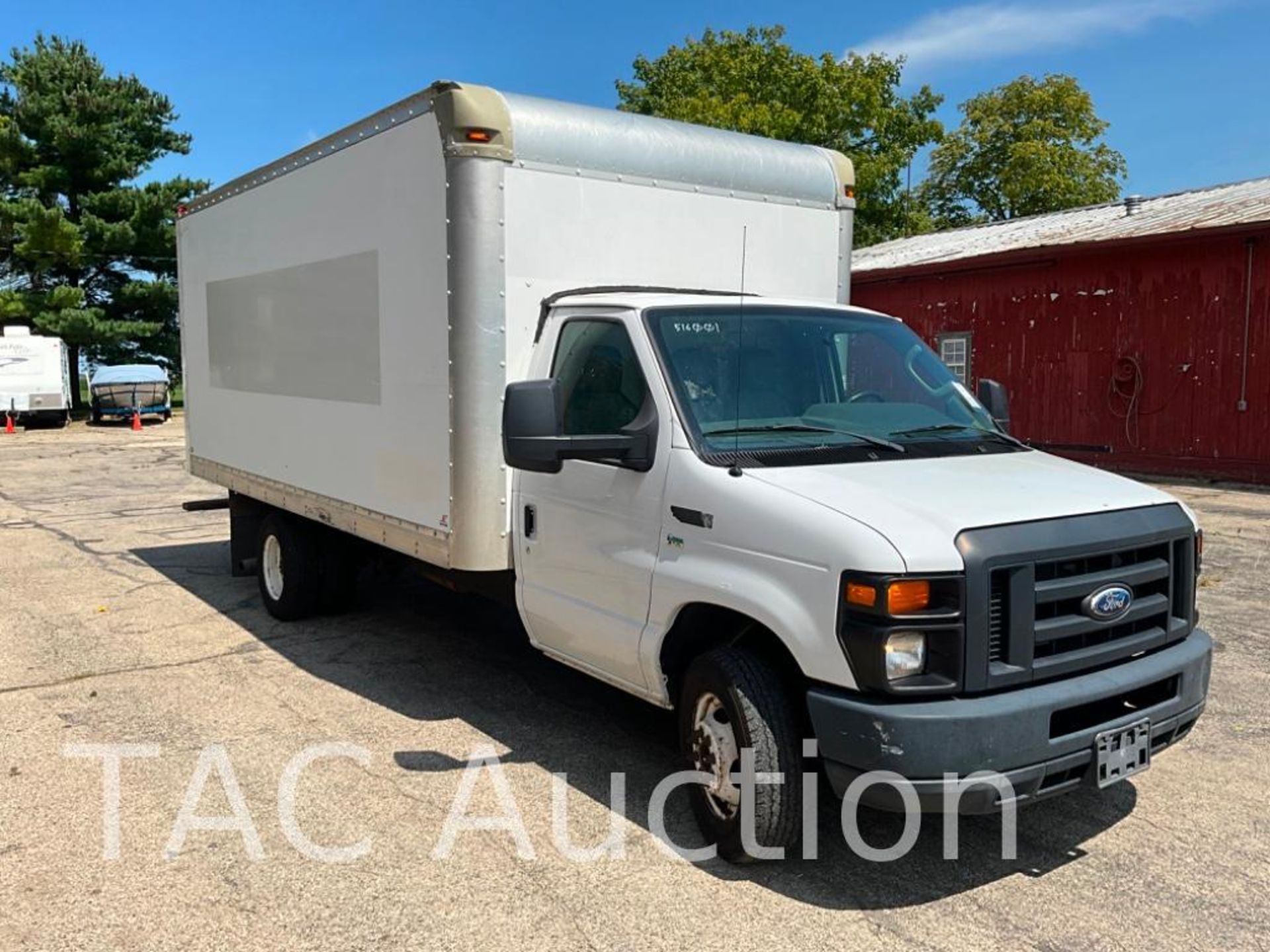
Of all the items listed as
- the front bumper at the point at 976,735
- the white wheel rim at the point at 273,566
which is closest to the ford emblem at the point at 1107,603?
the front bumper at the point at 976,735

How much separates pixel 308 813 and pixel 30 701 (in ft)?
8.21

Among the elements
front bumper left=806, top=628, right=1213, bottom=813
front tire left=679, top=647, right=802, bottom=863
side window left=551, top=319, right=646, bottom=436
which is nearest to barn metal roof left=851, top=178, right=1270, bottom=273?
side window left=551, top=319, right=646, bottom=436

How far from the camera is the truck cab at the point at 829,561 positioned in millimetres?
3430

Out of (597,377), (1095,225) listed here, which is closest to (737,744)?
(597,377)

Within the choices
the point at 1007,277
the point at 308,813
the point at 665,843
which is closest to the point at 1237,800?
the point at 665,843

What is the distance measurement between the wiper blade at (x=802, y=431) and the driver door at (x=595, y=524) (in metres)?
0.24

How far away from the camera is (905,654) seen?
3.43m

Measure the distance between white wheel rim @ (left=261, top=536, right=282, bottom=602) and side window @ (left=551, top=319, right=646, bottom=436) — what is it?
3735 millimetres

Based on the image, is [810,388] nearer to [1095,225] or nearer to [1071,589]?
[1071,589]

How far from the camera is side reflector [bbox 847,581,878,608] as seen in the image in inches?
134

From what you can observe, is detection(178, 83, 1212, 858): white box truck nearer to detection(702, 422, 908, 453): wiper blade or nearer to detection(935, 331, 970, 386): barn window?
detection(702, 422, 908, 453): wiper blade

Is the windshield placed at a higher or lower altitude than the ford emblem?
higher

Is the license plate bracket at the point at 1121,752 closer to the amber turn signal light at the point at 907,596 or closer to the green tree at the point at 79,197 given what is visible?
the amber turn signal light at the point at 907,596

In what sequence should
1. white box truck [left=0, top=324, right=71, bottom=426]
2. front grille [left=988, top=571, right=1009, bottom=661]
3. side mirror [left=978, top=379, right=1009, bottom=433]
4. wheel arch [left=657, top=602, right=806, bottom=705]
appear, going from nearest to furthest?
front grille [left=988, top=571, right=1009, bottom=661], wheel arch [left=657, top=602, right=806, bottom=705], side mirror [left=978, top=379, right=1009, bottom=433], white box truck [left=0, top=324, right=71, bottom=426]
